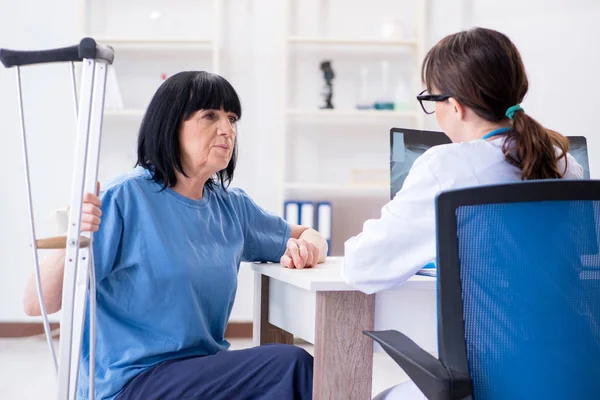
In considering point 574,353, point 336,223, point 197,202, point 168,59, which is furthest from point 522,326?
point 168,59

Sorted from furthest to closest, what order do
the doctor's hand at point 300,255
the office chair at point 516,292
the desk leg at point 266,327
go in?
the desk leg at point 266,327 → the doctor's hand at point 300,255 → the office chair at point 516,292

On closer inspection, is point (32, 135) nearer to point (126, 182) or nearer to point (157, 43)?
point (157, 43)

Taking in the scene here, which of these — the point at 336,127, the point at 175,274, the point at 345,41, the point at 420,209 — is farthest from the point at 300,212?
the point at 420,209

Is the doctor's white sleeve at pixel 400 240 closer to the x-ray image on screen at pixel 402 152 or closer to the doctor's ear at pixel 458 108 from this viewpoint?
the doctor's ear at pixel 458 108

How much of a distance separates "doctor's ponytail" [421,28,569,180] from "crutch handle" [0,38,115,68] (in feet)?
2.05

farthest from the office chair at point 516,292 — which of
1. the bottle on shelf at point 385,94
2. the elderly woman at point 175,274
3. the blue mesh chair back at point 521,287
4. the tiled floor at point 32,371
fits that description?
the bottle on shelf at point 385,94

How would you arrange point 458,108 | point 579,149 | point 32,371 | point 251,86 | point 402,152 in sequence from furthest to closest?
point 251,86 < point 32,371 < point 579,149 < point 402,152 < point 458,108

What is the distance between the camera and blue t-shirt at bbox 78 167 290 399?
4.95 feet

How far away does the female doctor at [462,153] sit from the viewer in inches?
49.2

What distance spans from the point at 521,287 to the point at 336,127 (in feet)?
9.89

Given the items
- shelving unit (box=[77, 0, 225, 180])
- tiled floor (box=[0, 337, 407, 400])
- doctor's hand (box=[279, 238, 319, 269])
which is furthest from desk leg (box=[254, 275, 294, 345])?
shelving unit (box=[77, 0, 225, 180])

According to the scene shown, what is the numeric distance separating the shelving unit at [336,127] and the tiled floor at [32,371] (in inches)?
31.5

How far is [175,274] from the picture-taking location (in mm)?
1542

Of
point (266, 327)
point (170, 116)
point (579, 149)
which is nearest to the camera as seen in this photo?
point (170, 116)
